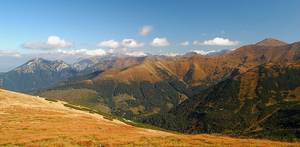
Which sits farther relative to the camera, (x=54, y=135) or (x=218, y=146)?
(x=54, y=135)

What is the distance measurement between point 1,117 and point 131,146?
118 ft

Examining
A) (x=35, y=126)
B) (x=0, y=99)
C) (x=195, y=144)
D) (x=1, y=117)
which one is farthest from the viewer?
(x=0, y=99)

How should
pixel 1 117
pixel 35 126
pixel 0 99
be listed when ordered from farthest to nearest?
1. pixel 0 99
2. pixel 1 117
3. pixel 35 126

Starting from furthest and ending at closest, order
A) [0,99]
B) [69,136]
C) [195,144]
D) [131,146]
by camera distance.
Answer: [0,99] < [69,136] < [195,144] < [131,146]

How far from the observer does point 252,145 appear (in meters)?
38.8

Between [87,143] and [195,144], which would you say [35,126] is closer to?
[87,143]

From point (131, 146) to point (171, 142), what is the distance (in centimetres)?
588

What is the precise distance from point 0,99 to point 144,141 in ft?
188

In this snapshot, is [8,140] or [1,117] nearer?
[8,140]

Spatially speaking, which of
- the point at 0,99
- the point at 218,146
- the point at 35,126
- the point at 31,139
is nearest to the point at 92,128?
the point at 35,126

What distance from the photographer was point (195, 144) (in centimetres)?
3859

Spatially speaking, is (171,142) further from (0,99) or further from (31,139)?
(0,99)

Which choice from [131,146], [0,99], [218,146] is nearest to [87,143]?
[131,146]

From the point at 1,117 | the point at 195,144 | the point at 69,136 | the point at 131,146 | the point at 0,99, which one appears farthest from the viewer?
the point at 0,99
